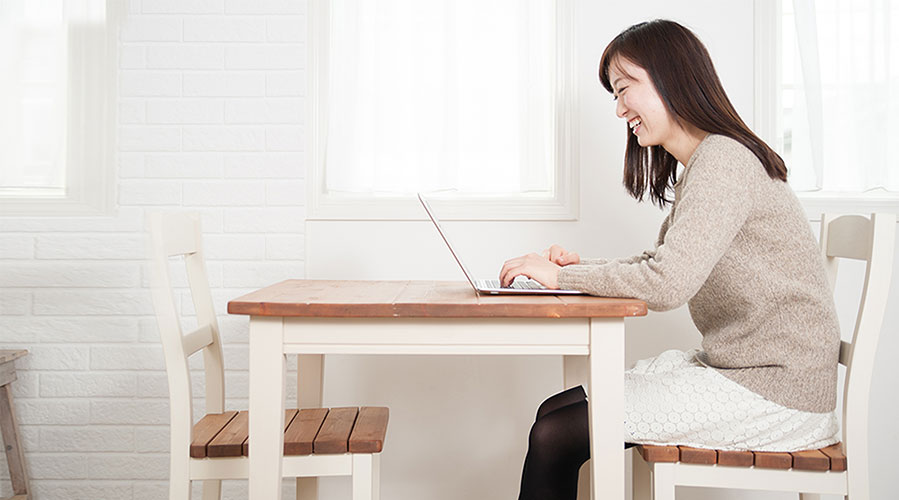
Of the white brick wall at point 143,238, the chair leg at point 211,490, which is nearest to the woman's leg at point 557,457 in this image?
the chair leg at point 211,490

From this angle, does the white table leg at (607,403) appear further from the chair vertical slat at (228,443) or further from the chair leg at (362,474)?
the chair vertical slat at (228,443)

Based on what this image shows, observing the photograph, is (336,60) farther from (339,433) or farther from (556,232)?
(339,433)

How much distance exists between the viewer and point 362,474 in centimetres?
134

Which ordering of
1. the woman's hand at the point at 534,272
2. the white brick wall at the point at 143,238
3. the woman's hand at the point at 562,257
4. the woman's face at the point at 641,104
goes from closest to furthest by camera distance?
1. the woman's hand at the point at 534,272
2. the woman's face at the point at 641,104
3. the woman's hand at the point at 562,257
4. the white brick wall at the point at 143,238

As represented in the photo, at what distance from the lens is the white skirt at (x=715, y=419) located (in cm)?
122

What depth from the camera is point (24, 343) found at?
2.13 meters

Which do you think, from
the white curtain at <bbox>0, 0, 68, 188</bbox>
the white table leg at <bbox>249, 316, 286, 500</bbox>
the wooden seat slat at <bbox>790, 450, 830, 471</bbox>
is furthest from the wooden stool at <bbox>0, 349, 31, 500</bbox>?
the wooden seat slat at <bbox>790, 450, 830, 471</bbox>

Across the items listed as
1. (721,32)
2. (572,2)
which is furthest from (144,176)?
(721,32)

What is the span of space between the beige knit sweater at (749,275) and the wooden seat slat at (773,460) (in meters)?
0.10

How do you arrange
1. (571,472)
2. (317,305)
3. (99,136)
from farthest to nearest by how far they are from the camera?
(99,136) → (571,472) → (317,305)

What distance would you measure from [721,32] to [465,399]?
1.44 m

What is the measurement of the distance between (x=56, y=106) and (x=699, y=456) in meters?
2.14

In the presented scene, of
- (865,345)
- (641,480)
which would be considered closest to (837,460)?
(865,345)

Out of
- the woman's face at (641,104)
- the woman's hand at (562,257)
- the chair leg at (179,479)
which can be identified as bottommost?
the chair leg at (179,479)
